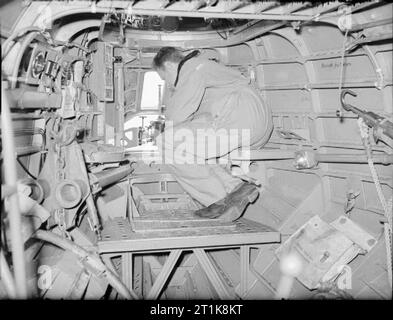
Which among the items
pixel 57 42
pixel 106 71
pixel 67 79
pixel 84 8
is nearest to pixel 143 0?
pixel 84 8

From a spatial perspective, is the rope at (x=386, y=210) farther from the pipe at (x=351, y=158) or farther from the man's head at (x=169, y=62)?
the man's head at (x=169, y=62)

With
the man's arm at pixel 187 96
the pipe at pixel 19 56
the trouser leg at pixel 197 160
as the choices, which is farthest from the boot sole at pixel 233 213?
the pipe at pixel 19 56

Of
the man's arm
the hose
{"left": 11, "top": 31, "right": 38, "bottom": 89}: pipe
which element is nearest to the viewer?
the hose

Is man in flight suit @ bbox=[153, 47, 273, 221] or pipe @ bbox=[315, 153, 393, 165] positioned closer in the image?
pipe @ bbox=[315, 153, 393, 165]

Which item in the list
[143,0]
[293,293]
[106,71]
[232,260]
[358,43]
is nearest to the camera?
[143,0]

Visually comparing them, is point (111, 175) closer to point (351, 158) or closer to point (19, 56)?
point (19, 56)

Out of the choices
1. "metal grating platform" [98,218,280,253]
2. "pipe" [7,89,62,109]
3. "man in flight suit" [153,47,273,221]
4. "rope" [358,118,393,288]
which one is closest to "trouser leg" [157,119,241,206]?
"man in flight suit" [153,47,273,221]

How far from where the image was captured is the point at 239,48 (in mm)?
4180

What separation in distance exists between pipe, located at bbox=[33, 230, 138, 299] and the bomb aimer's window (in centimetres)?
273

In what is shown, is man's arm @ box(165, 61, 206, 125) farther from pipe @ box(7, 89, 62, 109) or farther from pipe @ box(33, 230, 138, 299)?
pipe @ box(33, 230, 138, 299)

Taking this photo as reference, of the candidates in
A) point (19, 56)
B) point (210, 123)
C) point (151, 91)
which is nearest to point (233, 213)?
point (210, 123)

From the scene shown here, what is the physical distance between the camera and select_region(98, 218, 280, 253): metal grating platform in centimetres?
246

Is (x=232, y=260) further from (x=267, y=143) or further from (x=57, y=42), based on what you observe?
(x=57, y=42)

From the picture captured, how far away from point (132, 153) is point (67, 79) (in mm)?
1076
